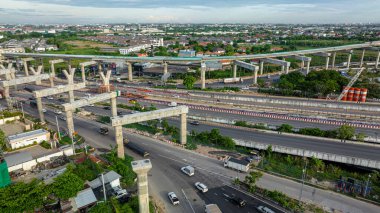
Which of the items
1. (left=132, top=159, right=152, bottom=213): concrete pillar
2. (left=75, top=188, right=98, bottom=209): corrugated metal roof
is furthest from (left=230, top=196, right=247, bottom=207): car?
(left=75, top=188, right=98, bottom=209): corrugated metal roof

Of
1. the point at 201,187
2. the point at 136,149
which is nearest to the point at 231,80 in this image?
the point at 136,149

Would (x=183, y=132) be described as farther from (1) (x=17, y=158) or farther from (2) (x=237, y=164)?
(1) (x=17, y=158)

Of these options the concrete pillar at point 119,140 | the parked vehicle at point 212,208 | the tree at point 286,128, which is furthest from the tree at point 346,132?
the concrete pillar at point 119,140


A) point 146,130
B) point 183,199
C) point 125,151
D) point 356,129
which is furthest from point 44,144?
point 356,129

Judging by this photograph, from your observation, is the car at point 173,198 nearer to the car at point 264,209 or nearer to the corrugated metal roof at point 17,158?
the car at point 264,209

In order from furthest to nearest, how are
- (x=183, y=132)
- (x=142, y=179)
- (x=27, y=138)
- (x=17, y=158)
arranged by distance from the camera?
1. (x=183, y=132)
2. (x=27, y=138)
3. (x=17, y=158)
4. (x=142, y=179)

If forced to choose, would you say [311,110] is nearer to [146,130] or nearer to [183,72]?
[146,130]

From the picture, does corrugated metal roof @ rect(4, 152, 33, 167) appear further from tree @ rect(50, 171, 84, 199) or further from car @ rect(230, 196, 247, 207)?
car @ rect(230, 196, 247, 207)
